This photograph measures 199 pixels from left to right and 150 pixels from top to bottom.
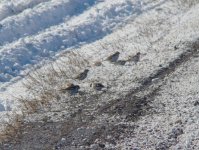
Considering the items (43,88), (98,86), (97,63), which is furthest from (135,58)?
(43,88)

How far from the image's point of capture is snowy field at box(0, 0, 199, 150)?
9266mm

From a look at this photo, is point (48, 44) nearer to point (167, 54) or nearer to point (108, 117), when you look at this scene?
point (167, 54)

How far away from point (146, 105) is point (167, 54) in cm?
278

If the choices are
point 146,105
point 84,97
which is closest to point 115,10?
point 84,97

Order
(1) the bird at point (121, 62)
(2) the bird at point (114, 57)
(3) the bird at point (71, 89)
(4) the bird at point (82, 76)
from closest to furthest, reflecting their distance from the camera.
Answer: (3) the bird at point (71, 89) → (4) the bird at point (82, 76) → (1) the bird at point (121, 62) → (2) the bird at point (114, 57)

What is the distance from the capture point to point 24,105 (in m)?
11.4

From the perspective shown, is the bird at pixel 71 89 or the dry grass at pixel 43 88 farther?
the bird at pixel 71 89

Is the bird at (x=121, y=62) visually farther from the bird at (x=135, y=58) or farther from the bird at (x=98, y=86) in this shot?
the bird at (x=98, y=86)

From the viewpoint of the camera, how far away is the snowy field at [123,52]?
927 centimetres

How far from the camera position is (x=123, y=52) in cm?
1355

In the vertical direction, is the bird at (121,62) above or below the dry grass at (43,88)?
below

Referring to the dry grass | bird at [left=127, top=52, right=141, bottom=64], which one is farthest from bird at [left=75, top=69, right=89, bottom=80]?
bird at [left=127, top=52, right=141, bottom=64]

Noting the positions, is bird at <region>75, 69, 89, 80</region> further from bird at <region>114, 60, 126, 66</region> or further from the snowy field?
bird at <region>114, 60, 126, 66</region>

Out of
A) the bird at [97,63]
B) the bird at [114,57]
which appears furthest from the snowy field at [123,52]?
the bird at [114,57]
